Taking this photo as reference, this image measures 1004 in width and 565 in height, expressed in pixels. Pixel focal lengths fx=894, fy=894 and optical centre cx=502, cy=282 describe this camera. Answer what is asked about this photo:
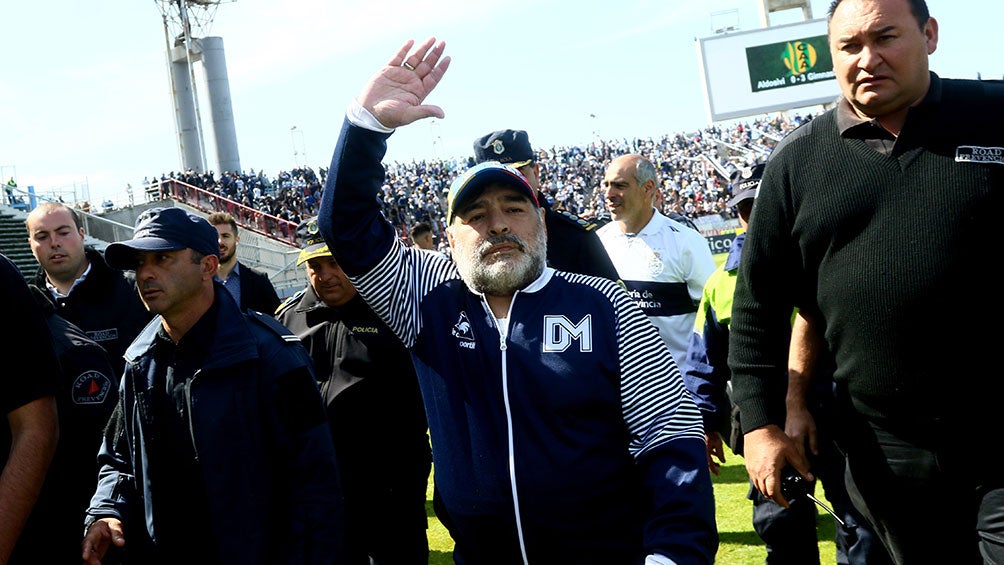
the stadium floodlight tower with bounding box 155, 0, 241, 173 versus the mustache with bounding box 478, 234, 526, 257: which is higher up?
the stadium floodlight tower with bounding box 155, 0, 241, 173

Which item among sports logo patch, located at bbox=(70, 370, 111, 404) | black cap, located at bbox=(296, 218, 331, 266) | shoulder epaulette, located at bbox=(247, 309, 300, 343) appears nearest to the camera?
shoulder epaulette, located at bbox=(247, 309, 300, 343)

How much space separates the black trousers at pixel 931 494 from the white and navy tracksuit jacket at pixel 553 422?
65 cm

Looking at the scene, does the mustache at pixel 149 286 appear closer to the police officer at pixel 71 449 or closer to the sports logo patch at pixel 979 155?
the police officer at pixel 71 449

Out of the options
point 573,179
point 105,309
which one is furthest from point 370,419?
point 573,179

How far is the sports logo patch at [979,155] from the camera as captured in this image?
7.70 ft

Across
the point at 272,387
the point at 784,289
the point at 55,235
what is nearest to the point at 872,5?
the point at 784,289

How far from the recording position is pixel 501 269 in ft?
7.73

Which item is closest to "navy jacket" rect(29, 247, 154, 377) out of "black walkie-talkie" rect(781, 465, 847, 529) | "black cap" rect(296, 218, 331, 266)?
"black cap" rect(296, 218, 331, 266)

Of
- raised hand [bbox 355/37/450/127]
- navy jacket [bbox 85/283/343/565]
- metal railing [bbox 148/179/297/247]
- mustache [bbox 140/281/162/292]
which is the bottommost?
navy jacket [bbox 85/283/343/565]

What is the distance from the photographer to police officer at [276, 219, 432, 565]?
414 centimetres

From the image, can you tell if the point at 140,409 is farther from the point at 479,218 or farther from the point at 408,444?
the point at 408,444

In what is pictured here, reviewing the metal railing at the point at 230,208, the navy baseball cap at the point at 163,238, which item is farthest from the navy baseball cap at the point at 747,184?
the metal railing at the point at 230,208

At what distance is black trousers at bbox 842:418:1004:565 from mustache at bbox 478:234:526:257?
113cm

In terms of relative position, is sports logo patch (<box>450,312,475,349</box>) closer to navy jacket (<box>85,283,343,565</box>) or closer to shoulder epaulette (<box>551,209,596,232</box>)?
navy jacket (<box>85,283,343,565</box>)
